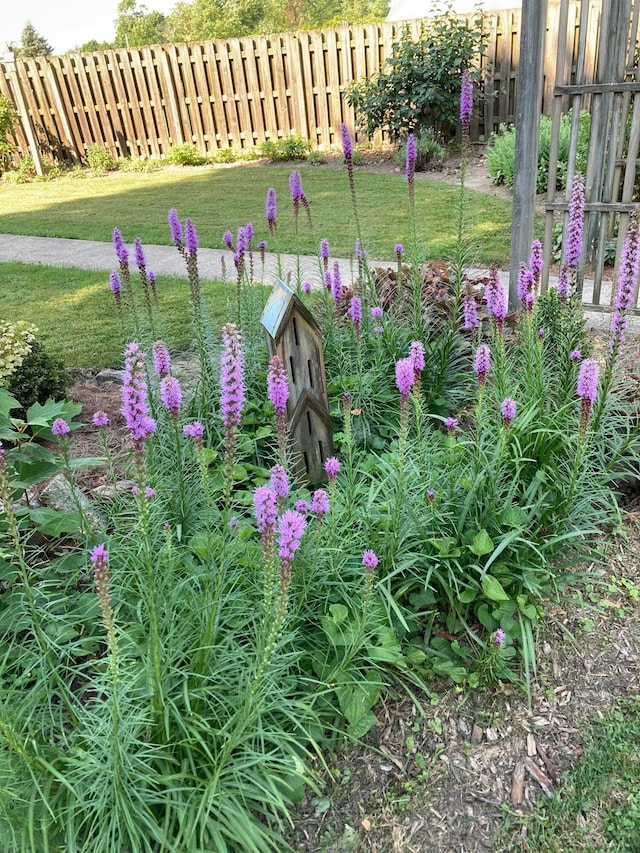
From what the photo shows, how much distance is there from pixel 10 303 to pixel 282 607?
5.91m

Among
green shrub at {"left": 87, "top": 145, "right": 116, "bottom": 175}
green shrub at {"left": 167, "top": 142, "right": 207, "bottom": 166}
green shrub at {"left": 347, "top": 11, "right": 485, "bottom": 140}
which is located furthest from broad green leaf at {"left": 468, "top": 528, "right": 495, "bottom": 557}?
green shrub at {"left": 87, "top": 145, "right": 116, "bottom": 175}

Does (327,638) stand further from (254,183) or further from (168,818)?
(254,183)

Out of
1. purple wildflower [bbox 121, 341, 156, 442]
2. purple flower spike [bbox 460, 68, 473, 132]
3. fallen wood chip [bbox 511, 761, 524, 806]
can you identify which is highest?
purple flower spike [bbox 460, 68, 473, 132]

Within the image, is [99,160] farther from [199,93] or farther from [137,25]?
[137,25]

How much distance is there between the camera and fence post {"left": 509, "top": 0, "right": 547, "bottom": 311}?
3.89 meters

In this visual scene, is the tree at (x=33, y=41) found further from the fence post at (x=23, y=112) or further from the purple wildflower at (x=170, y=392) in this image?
the purple wildflower at (x=170, y=392)

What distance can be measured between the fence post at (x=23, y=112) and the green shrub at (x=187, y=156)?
3019 mm

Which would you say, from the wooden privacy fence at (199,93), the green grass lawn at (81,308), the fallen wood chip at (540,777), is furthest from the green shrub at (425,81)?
the fallen wood chip at (540,777)

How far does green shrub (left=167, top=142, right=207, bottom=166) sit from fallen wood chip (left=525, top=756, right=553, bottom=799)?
1422 centimetres

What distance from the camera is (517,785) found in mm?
2131

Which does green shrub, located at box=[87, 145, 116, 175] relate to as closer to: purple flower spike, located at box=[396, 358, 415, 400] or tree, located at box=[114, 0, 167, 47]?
purple flower spike, located at box=[396, 358, 415, 400]

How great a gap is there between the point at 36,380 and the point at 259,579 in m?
2.05

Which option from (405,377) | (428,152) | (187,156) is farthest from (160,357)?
(187,156)

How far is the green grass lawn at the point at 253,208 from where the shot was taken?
7.39 meters
